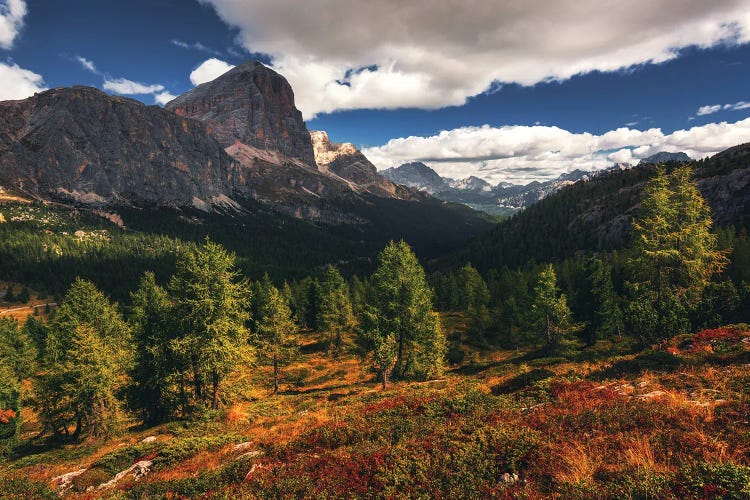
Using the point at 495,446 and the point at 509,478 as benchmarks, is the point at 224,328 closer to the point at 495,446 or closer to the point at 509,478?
the point at 495,446

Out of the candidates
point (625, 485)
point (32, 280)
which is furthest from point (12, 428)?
point (32, 280)

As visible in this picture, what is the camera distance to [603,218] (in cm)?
16725

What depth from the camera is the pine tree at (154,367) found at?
1038 inches

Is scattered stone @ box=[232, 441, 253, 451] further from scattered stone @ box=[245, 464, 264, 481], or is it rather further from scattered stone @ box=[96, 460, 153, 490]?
scattered stone @ box=[245, 464, 264, 481]

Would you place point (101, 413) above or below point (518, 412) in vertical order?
below

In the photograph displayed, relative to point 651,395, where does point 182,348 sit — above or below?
above

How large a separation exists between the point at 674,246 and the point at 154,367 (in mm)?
44174

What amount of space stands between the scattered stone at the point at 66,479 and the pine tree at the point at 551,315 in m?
45.2

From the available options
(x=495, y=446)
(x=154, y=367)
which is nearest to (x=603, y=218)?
(x=495, y=446)

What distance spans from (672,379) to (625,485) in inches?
413

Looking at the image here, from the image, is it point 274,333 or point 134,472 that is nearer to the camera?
point 134,472

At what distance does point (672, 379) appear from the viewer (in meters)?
14.6

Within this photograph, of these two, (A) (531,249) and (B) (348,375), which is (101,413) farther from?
(A) (531,249)

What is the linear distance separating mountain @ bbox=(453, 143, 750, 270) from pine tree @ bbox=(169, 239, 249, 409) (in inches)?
5774
